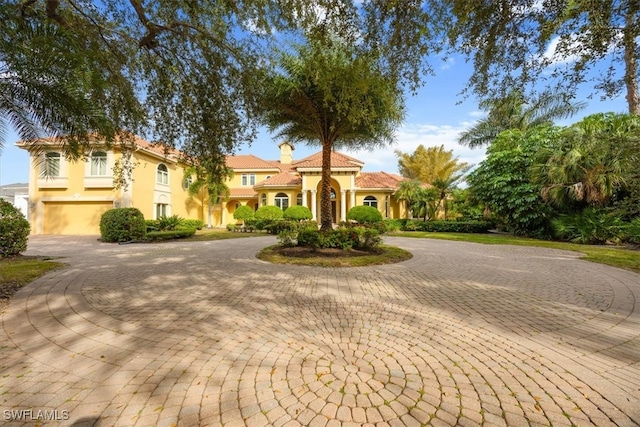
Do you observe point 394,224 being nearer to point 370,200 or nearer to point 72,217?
point 370,200

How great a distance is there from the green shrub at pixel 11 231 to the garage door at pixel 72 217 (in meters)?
10.3

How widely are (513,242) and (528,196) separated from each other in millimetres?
4218

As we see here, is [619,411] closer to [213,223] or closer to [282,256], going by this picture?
[282,256]

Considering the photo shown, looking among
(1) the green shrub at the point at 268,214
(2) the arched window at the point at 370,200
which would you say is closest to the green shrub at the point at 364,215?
(2) the arched window at the point at 370,200

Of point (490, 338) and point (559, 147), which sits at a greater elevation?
point (559, 147)

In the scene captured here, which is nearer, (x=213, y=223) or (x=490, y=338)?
(x=490, y=338)

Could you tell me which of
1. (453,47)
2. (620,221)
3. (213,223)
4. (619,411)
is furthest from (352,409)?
(213,223)

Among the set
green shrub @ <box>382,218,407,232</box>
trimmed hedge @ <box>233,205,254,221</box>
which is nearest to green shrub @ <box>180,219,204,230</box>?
trimmed hedge @ <box>233,205,254,221</box>

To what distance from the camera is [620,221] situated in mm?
14422

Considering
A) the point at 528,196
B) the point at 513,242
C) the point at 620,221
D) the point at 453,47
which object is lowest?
the point at 513,242

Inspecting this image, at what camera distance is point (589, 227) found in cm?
1521

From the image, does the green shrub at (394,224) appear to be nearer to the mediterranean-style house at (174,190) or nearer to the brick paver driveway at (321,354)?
the mediterranean-style house at (174,190)

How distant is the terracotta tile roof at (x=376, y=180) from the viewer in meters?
27.5

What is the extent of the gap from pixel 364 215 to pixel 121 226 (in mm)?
16517
